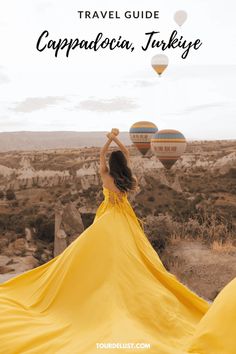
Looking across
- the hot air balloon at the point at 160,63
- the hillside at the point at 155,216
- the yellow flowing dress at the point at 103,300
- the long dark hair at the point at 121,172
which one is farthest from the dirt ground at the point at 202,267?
the hot air balloon at the point at 160,63

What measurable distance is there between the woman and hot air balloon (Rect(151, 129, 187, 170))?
26232mm

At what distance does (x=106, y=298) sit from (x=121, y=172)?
155 centimetres

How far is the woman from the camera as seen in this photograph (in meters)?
4.80

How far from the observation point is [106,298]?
5.41m

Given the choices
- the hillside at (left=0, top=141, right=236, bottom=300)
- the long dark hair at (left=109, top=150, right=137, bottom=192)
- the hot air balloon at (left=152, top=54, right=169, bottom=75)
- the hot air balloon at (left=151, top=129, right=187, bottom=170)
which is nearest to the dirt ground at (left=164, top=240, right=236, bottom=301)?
the hillside at (left=0, top=141, right=236, bottom=300)

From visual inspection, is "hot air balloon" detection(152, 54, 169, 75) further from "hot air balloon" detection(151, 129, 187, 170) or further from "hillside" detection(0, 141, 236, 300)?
"hot air balloon" detection(151, 129, 187, 170)

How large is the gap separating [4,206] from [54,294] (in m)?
18.2

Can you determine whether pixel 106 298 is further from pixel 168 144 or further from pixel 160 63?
pixel 160 63

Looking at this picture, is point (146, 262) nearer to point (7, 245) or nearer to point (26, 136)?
point (7, 245)

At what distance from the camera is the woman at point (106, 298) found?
4.80m

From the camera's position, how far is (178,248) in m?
13.2

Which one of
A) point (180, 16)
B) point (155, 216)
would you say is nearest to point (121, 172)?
point (155, 216)

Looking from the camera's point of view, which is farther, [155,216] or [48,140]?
[48,140]

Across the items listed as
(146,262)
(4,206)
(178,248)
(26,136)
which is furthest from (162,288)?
(26,136)
